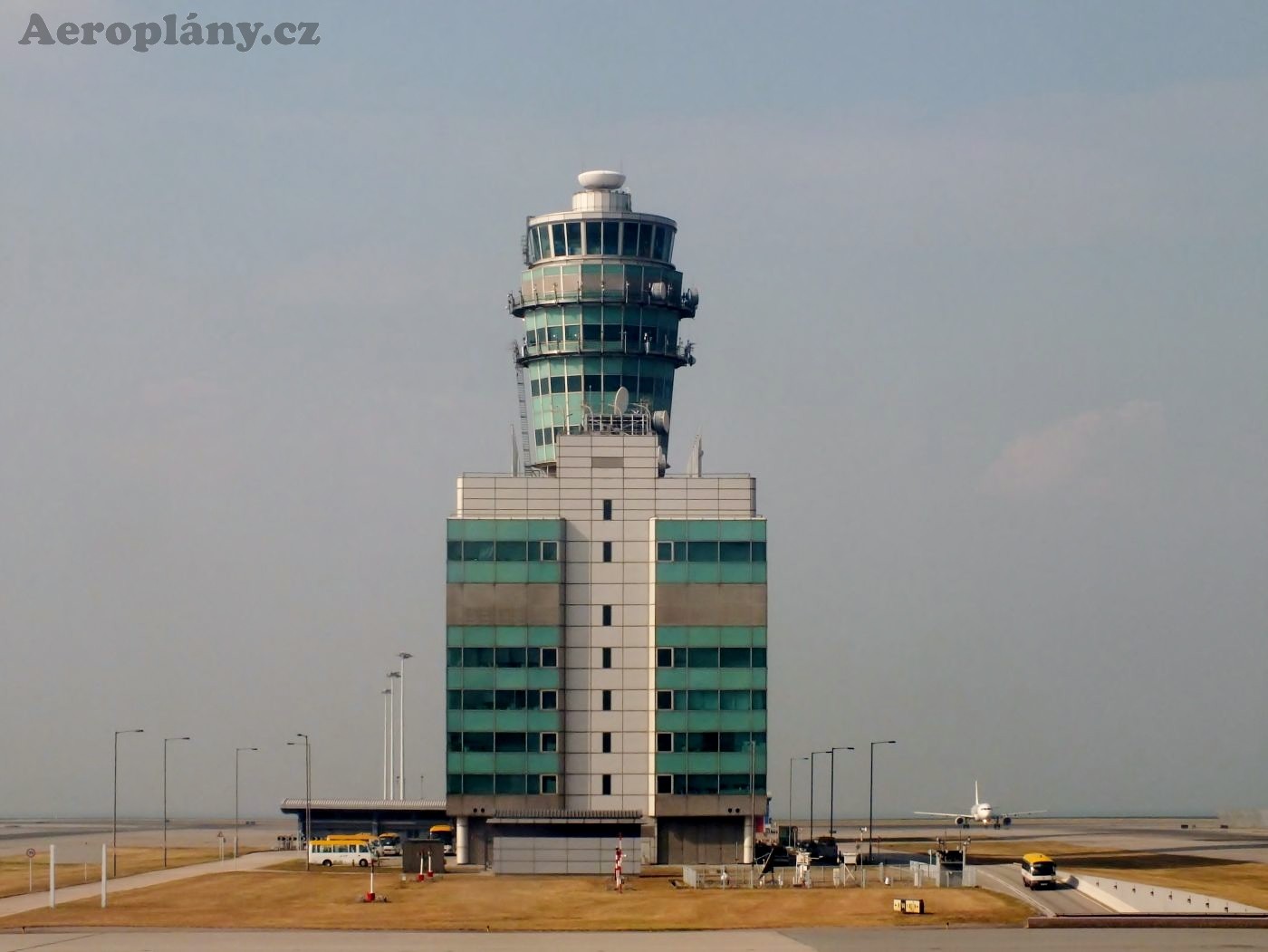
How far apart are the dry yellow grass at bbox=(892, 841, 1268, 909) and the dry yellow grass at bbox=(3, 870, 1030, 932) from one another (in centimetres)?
2136

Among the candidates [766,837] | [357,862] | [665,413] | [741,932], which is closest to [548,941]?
[741,932]

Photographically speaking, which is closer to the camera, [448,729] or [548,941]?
[548,941]

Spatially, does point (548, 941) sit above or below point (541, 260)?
below

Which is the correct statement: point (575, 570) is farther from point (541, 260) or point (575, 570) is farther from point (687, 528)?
point (541, 260)

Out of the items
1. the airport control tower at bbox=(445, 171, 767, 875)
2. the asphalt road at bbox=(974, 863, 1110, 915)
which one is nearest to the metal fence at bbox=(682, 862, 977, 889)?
the asphalt road at bbox=(974, 863, 1110, 915)

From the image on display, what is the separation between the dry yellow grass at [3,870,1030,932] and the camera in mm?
92688

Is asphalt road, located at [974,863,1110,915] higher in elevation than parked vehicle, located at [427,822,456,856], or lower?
higher

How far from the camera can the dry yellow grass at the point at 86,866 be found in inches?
4992

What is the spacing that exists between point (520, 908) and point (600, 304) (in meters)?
76.5

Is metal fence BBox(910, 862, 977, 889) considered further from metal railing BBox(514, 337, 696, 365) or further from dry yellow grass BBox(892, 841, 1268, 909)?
metal railing BBox(514, 337, 696, 365)

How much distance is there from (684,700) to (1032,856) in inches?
1354

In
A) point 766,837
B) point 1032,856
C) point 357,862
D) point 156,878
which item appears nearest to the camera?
point 1032,856

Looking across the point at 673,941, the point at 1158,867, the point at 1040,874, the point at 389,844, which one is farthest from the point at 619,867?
the point at 389,844

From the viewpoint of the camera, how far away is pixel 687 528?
137500 millimetres
